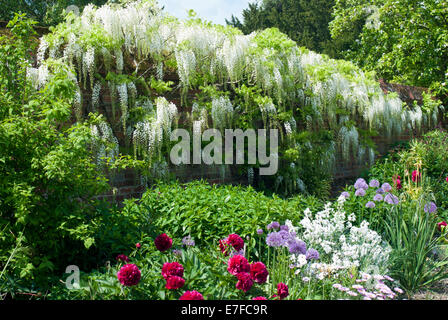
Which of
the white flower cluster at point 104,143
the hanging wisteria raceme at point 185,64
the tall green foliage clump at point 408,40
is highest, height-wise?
the tall green foliage clump at point 408,40

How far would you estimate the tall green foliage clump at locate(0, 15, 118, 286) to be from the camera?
6.87 ft

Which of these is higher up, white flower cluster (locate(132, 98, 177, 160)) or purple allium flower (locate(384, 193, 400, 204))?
white flower cluster (locate(132, 98, 177, 160))

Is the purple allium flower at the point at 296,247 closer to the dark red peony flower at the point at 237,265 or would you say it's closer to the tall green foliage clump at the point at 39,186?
the dark red peony flower at the point at 237,265

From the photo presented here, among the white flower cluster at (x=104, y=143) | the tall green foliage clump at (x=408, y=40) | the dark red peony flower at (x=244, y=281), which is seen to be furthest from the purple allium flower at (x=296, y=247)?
the tall green foliage clump at (x=408, y=40)

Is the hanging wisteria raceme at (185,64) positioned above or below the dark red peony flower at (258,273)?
above

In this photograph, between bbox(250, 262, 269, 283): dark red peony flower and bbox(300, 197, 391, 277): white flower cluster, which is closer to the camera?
bbox(250, 262, 269, 283): dark red peony flower

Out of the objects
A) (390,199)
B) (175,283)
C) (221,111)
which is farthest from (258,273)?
(221,111)

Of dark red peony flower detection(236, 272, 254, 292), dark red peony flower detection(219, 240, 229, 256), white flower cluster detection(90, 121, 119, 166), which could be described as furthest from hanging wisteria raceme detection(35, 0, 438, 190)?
dark red peony flower detection(236, 272, 254, 292)

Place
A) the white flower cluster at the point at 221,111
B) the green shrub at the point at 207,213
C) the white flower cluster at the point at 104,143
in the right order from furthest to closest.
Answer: the white flower cluster at the point at 221,111, the white flower cluster at the point at 104,143, the green shrub at the point at 207,213

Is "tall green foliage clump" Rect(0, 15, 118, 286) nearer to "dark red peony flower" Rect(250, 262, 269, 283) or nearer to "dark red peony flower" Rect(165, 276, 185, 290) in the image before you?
"dark red peony flower" Rect(165, 276, 185, 290)

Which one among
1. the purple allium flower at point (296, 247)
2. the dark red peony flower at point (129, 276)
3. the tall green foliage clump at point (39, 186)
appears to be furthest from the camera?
the purple allium flower at point (296, 247)

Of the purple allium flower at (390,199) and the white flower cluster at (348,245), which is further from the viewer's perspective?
the purple allium flower at (390,199)

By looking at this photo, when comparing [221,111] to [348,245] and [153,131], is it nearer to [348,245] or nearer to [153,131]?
[153,131]

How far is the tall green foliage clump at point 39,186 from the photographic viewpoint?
2094 mm
